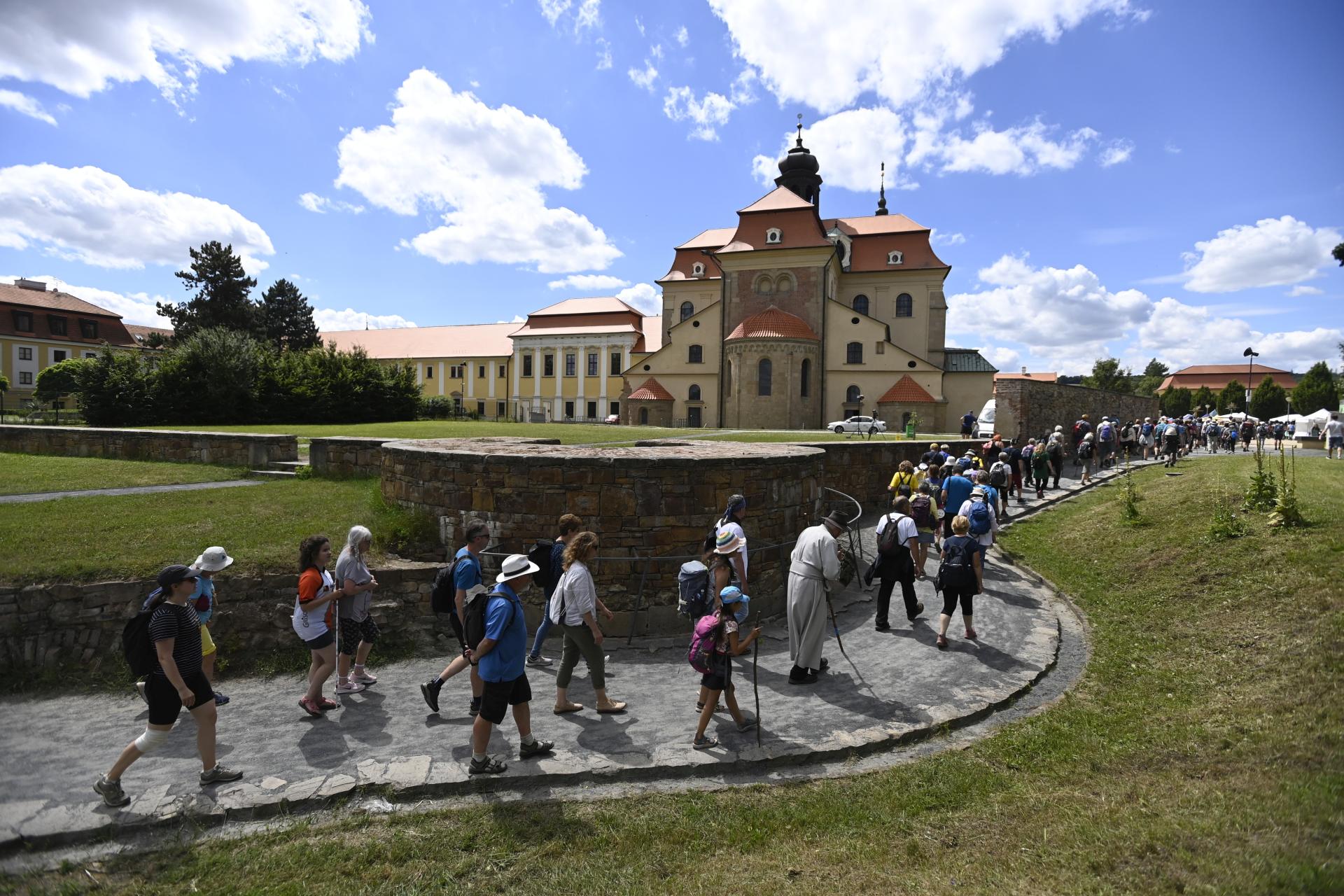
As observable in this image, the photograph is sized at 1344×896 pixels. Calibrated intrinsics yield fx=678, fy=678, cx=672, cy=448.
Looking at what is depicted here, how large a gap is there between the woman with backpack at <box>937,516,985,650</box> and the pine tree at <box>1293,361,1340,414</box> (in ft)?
237

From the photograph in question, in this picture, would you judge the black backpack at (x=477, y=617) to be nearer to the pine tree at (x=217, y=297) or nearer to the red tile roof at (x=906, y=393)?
the red tile roof at (x=906, y=393)

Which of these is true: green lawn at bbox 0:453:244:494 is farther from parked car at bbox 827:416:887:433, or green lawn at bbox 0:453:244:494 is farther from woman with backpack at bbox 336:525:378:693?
parked car at bbox 827:416:887:433

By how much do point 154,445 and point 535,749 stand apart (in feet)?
55.0

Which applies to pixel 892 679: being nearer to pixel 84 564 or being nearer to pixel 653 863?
pixel 653 863

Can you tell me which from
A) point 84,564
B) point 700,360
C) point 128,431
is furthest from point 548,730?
point 700,360

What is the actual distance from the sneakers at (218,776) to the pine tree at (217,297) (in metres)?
58.9

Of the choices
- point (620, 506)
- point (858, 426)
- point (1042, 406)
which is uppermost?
point (1042, 406)

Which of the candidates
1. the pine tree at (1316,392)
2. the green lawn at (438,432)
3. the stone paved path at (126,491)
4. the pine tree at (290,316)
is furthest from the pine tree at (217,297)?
the pine tree at (1316,392)

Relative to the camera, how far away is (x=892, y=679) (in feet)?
23.4

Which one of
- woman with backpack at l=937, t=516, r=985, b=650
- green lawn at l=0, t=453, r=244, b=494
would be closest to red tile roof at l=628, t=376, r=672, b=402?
green lawn at l=0, t=453, r=244, b=494

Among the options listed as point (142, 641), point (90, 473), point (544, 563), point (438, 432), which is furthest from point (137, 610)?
point (438, 432)

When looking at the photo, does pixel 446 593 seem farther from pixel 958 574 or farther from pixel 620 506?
pixel 958 574

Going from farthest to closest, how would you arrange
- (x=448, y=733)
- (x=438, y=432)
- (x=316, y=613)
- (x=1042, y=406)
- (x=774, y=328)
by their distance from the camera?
(x=774, y=328)
(x=1042, y=406)
(x=438, y=432)
(x=316, y=613)
(x=448, y=733)

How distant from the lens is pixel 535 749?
554cm
